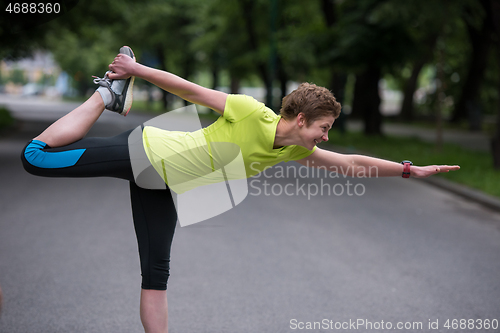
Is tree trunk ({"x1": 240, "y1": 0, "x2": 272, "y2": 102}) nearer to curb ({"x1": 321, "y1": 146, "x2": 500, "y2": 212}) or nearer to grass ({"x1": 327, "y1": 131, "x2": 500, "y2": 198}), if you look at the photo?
grass ({"x1": 327, "y1": 131, "x2": 500, "y2": 198})

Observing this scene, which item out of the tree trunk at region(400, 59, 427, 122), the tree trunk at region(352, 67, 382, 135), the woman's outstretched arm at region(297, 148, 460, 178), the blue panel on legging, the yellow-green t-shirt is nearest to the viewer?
the blue panel on legging

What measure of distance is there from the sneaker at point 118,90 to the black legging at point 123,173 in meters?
0.15

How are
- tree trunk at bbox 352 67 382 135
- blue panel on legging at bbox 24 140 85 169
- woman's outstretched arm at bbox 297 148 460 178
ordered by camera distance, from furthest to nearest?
tree trunk at bbox 352 67 382 135
woman's outstretched arm at bbox 297 148 460 178
blue panel on legging at bbox 24 140 85 169

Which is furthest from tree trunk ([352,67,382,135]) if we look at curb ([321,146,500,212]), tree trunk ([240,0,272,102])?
curb ([321,146,500,212])

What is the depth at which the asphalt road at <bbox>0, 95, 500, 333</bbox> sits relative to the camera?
157 inches

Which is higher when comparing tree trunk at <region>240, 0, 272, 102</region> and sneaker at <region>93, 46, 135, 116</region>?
tree trunk at <region>240, 0, 272, 102</region>

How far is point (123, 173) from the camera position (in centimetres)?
268

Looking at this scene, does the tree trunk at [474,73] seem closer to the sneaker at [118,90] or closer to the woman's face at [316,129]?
the woman's face at [316,129]

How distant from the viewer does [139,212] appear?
114 inches

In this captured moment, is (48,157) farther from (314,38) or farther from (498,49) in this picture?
(314,38)

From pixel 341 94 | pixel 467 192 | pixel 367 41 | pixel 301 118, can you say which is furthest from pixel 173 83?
pixel 341 94

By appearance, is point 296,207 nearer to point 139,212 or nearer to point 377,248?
point 377,248

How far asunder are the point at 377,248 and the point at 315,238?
0.74 m

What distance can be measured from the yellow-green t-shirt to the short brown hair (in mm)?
105
